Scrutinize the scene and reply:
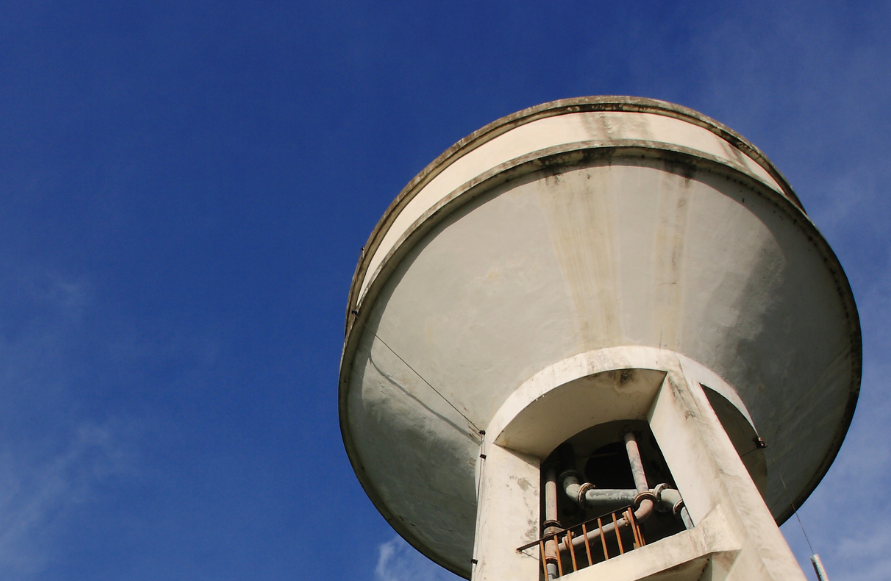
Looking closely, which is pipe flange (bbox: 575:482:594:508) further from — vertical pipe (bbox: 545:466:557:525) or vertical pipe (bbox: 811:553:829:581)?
vertical pipe (bbox: 811:553:829:581)

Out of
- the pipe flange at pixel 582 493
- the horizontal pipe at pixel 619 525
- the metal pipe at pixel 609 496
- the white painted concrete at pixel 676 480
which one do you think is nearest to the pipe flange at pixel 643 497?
the horizontal pipe at pixel 619 525

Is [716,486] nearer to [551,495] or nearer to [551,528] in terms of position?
[551,528]

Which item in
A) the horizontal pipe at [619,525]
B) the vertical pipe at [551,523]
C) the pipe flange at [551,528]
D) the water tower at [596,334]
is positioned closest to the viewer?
the vertical pipe at [551,523]

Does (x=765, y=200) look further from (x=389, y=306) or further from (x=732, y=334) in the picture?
(x=389, y=306)

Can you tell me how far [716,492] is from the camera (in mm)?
5590

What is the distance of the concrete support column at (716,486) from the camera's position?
5.05 metres

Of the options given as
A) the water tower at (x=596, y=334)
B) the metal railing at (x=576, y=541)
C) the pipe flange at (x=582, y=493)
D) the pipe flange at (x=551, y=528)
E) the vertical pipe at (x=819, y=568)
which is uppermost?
the water tower at (x=596, y=334)

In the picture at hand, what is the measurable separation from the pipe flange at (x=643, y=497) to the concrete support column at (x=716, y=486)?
426 mm

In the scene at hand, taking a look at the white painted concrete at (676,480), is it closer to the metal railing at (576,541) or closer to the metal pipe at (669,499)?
the metal railing at (576,541)

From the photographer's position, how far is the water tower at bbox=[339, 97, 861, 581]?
7035 millimetres

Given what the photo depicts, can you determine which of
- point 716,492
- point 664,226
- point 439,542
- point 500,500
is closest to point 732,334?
point 664,226

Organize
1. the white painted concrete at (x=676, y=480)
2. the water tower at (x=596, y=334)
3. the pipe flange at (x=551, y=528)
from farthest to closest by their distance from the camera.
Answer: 1. the water tower at (x=596, y=334)
2. the pipe flange at (x=551, y=528)
3. the white painted concrete at (x=676, y=480)

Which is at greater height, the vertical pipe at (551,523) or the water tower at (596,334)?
the water tower at (596,334)

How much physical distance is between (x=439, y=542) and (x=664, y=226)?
4669 mm
